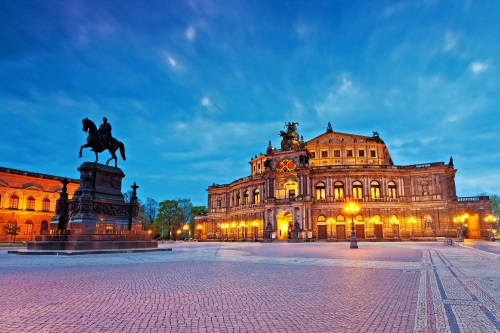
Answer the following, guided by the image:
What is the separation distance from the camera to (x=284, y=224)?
72.1 metres

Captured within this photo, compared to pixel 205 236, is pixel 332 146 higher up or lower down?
higher up

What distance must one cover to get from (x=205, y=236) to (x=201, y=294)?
279 ft

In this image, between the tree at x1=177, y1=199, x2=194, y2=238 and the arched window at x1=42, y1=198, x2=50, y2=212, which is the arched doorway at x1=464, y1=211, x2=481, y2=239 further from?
the arched window at x1=42, y1=198, x2=50, y2=212

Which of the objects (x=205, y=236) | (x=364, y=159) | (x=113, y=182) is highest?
(x=364, y=159)

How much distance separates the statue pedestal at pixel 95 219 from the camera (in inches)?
978

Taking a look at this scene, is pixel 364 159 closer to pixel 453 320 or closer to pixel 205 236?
pixel 205 236

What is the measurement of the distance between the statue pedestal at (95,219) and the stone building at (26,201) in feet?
163

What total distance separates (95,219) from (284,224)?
5026 centimetres

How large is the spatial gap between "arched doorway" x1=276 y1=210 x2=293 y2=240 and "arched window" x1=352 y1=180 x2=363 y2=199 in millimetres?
13173

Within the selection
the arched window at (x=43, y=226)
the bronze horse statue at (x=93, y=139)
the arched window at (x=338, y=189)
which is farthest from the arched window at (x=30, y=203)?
the arched window at (x=338, y=189)

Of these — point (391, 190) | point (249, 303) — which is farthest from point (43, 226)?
point (249, 303)

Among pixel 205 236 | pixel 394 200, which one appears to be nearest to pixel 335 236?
pixel 394 200

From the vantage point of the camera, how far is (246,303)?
750 centimetres

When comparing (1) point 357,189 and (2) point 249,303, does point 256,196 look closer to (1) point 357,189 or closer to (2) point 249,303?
(1) point 357,189
